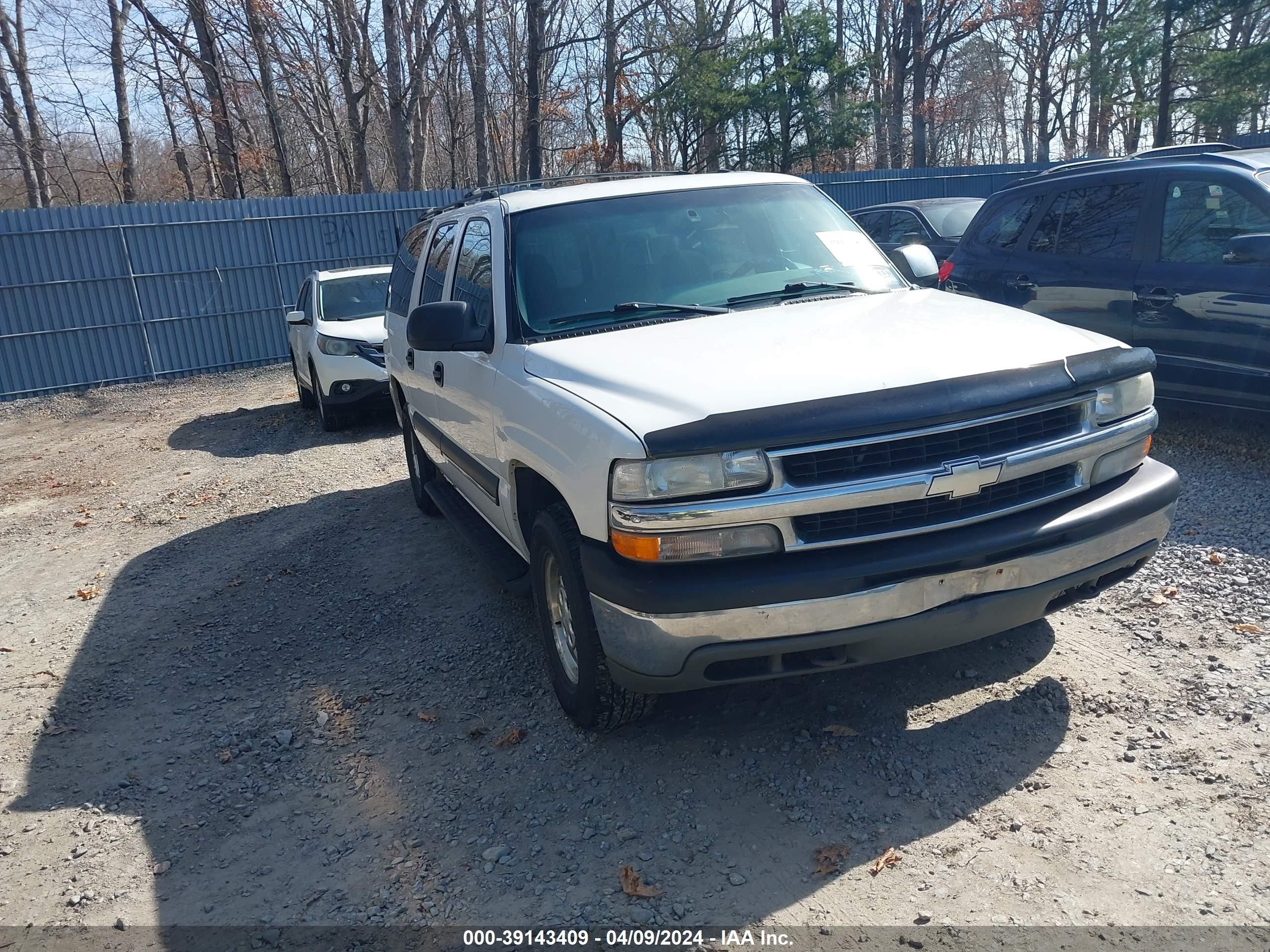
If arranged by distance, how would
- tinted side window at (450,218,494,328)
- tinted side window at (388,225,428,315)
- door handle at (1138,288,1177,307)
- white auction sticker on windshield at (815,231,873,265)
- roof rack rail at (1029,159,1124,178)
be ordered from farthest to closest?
roof rack rail at (1029,159,1124,178), tinted side window at (388,225,428,315), door handle at (1138,288,1177,307), white auction sticker on windshield at (815,231,873,265), tinted side window at (450,218,494,328)

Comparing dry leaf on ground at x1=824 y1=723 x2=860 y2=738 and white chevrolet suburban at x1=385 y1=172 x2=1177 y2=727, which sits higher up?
white chevrolet suburban at x1=385 y1=172 x2=1177 y2=727

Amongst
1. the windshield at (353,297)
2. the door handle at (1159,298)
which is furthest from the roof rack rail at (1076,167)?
the windshield at (353,297)

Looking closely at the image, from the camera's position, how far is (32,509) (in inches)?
335

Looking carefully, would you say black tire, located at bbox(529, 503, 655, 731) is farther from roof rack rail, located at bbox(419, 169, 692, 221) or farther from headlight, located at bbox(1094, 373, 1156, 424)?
roof rack rail, located at bbox(419, 169, 692, 221)

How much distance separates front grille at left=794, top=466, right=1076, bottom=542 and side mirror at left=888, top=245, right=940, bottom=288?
2.02 meters

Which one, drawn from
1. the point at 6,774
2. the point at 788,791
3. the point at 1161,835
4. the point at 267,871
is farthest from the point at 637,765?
the point at 6,774

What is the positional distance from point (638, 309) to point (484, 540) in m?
1.52

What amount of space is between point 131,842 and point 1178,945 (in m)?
3.22

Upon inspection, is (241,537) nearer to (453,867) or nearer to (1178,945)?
(453,867)

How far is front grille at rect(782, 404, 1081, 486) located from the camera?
2.93m

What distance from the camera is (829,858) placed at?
288cm

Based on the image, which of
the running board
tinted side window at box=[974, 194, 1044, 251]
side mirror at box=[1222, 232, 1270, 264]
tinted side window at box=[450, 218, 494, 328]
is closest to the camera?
the running board

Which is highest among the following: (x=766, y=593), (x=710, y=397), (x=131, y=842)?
(x=710, y=397)

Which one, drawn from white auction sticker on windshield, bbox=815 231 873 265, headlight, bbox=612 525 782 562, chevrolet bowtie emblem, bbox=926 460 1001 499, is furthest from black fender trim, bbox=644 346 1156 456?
white auction sticker on windshield, bbox=815 231 873 265
